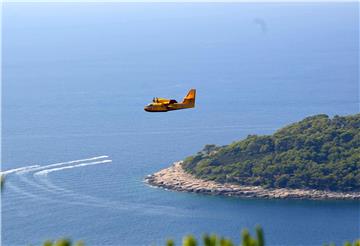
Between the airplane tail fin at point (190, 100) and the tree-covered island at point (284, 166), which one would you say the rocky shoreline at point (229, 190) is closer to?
the tree-covered island at point (284, 166)

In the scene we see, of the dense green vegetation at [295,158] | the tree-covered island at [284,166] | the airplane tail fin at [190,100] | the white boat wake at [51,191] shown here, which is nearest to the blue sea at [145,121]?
the white boat wake at [51,191]

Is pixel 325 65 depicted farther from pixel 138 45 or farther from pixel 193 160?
pixel 193 160

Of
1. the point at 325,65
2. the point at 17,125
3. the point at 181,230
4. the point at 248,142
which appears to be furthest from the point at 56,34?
the point at 181,230

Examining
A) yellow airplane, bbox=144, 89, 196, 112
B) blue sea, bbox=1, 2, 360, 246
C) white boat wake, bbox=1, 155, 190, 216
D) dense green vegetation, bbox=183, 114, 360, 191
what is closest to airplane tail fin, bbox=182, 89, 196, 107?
yellow airplane, bbox=144, 89, 196, 112

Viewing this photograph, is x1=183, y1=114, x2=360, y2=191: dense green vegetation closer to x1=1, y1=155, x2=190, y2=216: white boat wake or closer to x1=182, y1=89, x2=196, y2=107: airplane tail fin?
x1=1, y1=155, x2=190, y2=216: white boat wake

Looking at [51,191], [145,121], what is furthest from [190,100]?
Answer: [145,121]

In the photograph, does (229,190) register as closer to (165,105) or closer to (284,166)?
(284,166)

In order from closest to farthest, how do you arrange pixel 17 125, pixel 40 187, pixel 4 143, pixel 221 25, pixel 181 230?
1. pixel 181 230
2. pixel 40 187
3. pixel 4 143
4. pixel 17 125
5. pixel 221 25
